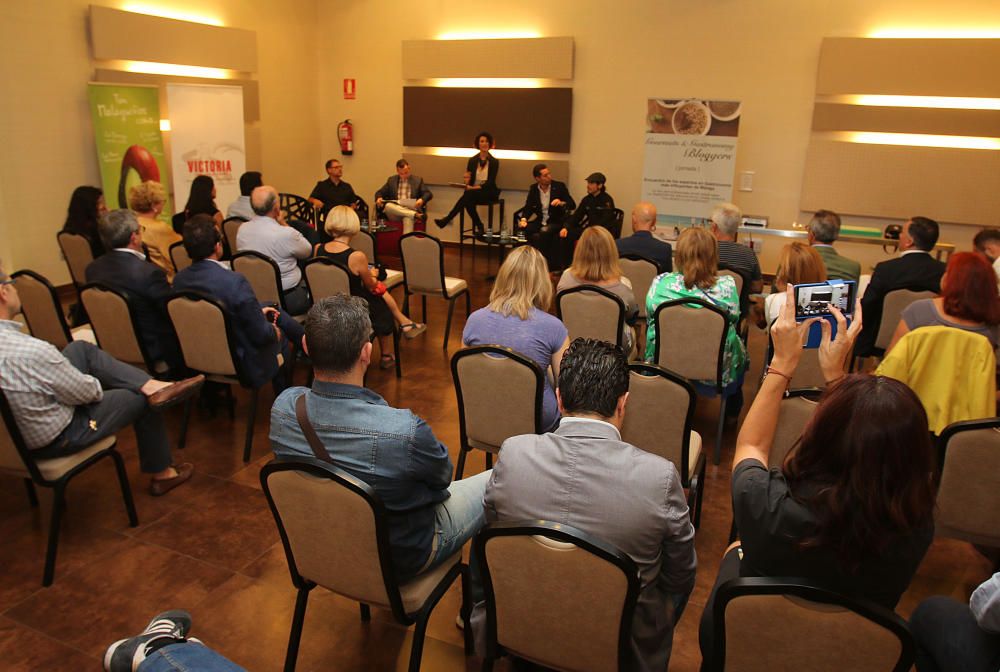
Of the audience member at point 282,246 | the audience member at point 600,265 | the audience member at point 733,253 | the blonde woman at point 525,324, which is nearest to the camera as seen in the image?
the blonde woman at point 525,324

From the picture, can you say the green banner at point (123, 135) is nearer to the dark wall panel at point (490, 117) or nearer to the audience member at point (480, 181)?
the dark wall panel at point (490, 117)

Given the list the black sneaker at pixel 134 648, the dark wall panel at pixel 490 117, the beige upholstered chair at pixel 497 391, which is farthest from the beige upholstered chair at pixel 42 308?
the dark wall panel at pixel 490 117

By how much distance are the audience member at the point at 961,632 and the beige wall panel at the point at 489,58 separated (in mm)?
8383

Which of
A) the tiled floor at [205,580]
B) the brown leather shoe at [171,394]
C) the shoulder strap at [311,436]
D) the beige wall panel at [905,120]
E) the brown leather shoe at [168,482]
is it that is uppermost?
the beige wall panel at [905,120]

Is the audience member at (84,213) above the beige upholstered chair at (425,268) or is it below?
above

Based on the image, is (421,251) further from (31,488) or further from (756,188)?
(756,188)

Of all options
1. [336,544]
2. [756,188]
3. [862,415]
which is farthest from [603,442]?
[756,188]

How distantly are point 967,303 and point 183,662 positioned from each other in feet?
12.0

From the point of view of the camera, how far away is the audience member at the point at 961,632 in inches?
68.9

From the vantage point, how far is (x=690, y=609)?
2.82 meters

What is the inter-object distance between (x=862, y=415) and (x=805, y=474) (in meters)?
0.20

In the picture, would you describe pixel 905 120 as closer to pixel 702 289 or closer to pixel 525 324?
pixel 702 289

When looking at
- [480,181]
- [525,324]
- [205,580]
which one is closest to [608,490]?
[525,324]

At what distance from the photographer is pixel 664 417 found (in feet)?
9.76
